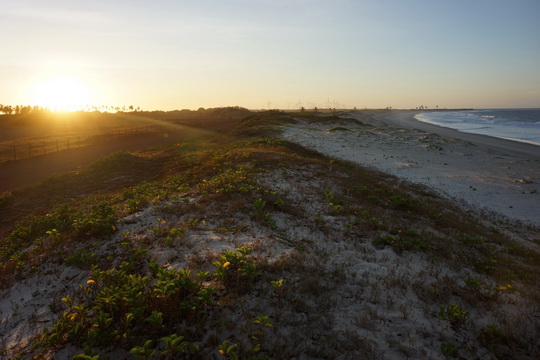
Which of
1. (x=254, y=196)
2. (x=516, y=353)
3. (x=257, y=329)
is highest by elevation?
(x=254, y=196)

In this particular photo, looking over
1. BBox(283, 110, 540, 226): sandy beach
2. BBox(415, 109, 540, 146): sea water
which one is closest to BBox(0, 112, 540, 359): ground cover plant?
BBox(283, 110, 540, 226): sandy beach

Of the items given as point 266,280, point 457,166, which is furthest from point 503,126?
point 266,280

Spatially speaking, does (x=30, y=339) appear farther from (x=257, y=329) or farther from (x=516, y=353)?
(x=516, y=353)

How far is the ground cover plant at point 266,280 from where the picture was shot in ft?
16.0

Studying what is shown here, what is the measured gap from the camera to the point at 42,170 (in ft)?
80.5

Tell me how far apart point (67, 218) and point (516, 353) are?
1269 cm

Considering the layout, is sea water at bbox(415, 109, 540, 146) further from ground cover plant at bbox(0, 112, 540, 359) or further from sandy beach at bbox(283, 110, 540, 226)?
ground cover plant at bbox(0, 112, 540, 359)

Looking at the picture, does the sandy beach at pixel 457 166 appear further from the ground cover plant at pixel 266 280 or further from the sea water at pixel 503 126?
the sea water at pixel 503 126

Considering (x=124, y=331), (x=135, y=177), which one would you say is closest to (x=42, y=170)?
(x=135, y=177)

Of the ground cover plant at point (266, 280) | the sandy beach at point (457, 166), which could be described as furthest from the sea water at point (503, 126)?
the ground cover plant at point (266, 280)

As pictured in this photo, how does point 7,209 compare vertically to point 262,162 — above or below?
below

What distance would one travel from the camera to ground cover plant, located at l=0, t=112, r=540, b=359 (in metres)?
4.88

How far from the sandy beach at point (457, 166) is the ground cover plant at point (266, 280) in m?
3.82

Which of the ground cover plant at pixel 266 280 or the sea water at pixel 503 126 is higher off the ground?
the sea water at pixel 503 126
